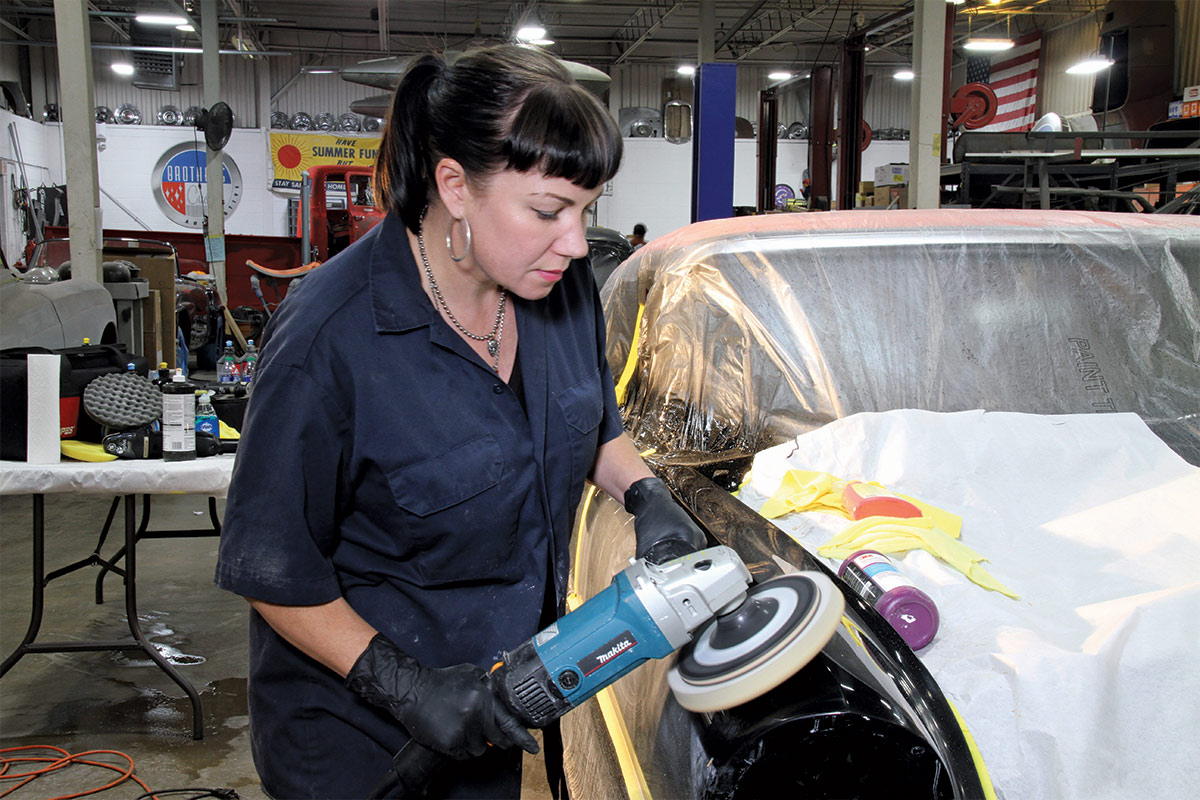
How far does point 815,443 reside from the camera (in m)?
2.01

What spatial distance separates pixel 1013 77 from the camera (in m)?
19.9

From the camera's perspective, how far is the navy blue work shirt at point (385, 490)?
3.84 feet

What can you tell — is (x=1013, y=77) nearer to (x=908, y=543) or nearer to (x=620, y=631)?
(x=908, y=543)

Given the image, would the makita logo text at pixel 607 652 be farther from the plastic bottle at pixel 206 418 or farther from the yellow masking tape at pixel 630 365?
the plastic bottle at pixel 206 418

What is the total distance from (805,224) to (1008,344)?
607mm

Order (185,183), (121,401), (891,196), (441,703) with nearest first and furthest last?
(441,703), (121,401), (891,196), (185,183)

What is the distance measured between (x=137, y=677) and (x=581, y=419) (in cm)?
308

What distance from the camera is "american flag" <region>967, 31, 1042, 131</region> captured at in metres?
19.1

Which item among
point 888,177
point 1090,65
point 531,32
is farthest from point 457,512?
point 1090,65

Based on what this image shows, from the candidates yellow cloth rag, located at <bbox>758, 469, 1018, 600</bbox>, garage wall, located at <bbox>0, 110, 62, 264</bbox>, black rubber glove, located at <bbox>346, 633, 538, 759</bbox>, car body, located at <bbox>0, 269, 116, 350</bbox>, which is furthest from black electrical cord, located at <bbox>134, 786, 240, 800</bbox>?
garage wall, located at <bbox>0, 110, 62, 264</bbox>

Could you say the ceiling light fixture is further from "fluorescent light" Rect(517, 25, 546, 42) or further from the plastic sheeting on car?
the plastic sheeting on car

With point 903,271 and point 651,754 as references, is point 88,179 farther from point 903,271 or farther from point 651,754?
point 651,754

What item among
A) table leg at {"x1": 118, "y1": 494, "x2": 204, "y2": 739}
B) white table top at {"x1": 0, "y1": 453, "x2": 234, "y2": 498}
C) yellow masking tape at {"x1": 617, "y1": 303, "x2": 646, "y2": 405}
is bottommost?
table leg at {"x1": 118, "y1": 494, "x2": 204, "y2": 739}

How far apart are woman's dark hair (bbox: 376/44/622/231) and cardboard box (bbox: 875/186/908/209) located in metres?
8.27
